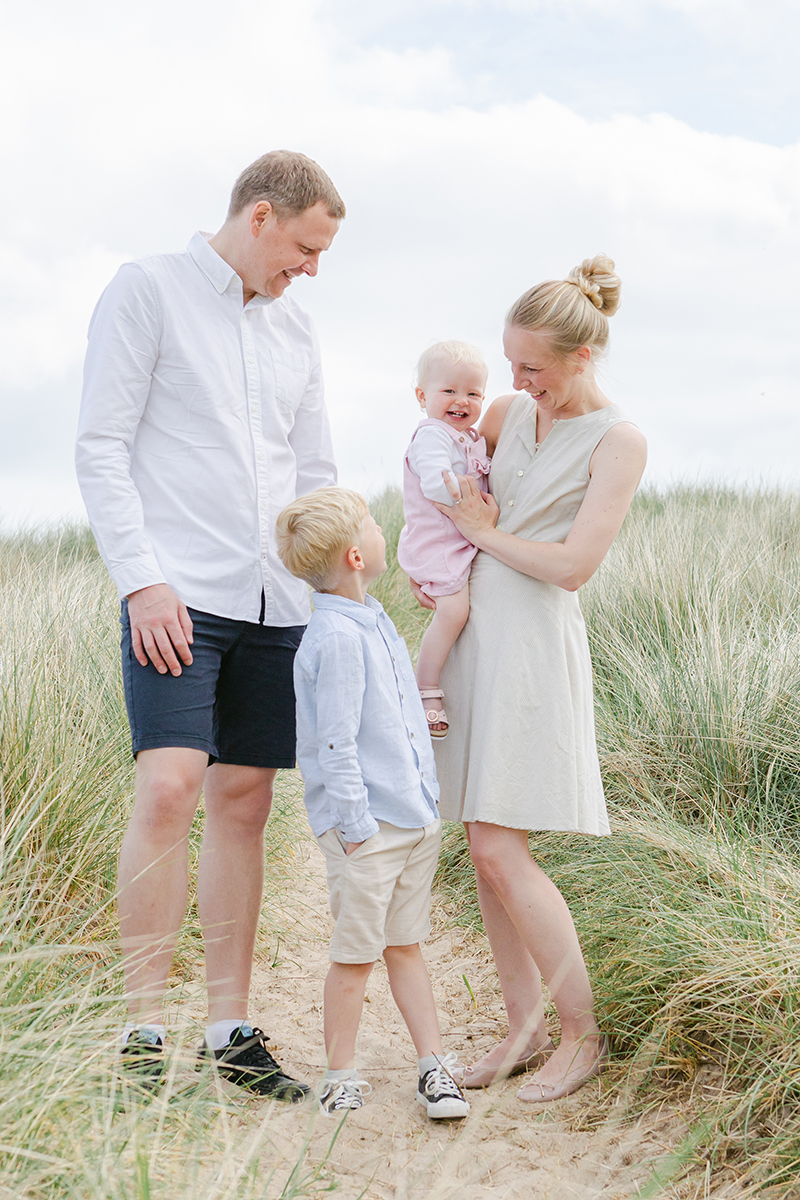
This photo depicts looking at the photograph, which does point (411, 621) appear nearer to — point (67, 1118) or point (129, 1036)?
point (129, 1036)

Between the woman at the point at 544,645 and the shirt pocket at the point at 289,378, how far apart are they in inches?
21.2

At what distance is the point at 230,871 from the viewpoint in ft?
9.23

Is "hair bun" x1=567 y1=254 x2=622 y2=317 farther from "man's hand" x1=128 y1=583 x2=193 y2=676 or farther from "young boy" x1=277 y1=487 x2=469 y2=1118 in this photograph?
"man's hand" x1=128 y1=583 x2=193 y2=676

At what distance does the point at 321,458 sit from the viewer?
303 cm

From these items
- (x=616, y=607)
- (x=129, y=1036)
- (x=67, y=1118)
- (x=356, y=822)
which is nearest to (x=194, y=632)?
(x=356, y=822)

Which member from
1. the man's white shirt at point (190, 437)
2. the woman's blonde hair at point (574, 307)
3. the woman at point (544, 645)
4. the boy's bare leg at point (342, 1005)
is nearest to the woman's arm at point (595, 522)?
the woman at point (544, 645)

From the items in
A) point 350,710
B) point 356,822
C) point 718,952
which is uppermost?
point 350,710

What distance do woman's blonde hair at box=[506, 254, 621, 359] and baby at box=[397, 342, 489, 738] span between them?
36 centimetres

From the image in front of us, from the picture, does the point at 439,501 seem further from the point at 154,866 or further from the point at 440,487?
the point at 154,866

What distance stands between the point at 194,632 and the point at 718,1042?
1.66 metres

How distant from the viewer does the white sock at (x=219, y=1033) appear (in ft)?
8.85

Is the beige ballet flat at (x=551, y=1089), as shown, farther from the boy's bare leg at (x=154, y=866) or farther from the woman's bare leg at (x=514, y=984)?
the boy's bare leg at (x=154, y=866)

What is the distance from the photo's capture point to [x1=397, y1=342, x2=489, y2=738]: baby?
278 cm

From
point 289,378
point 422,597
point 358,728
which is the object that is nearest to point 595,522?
point 422,597
